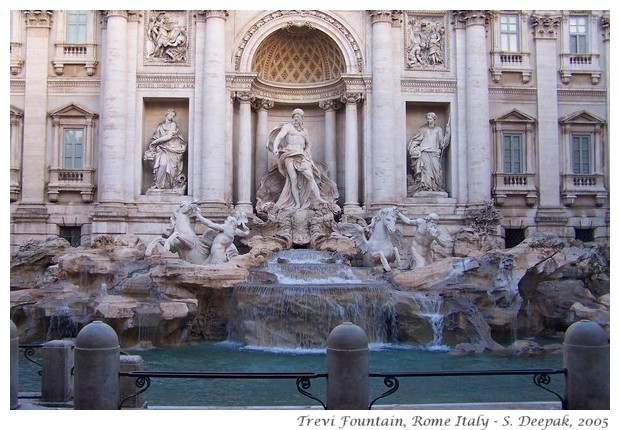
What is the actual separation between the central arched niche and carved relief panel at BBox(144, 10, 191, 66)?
2.62 metres

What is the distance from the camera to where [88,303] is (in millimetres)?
16141

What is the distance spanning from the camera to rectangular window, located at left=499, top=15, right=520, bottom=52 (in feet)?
82.5

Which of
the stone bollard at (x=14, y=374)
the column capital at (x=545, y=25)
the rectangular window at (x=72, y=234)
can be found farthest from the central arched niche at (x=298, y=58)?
the stone bollard at (x=14, y=374)

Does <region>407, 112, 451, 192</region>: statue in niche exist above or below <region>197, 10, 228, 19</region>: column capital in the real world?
below

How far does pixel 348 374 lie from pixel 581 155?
20559mm

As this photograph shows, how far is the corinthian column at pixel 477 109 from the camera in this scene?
77.8 feet

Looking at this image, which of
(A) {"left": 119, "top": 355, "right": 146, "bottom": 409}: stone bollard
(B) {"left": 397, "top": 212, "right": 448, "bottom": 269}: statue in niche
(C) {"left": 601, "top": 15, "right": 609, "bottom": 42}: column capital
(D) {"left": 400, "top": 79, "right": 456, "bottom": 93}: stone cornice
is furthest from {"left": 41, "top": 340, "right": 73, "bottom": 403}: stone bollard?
(C) {"left": 601, "top": 15, "right": 609, "bottom": 42}: column capital

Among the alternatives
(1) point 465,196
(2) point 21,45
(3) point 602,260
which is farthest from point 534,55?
(2) point 21,45

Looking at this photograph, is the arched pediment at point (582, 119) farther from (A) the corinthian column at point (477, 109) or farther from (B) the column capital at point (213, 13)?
(B) the column capital at point (213, 13)

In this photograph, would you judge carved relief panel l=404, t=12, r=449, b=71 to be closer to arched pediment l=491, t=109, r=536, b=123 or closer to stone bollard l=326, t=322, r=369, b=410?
arched pediment l=491, t=109, r=536, b=123

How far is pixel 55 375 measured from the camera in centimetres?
898

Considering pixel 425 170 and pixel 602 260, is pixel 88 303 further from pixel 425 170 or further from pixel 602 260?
A: pixel 602 260

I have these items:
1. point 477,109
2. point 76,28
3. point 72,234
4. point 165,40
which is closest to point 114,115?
point 165,40

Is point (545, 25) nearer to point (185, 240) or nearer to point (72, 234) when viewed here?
point (185, 240)
